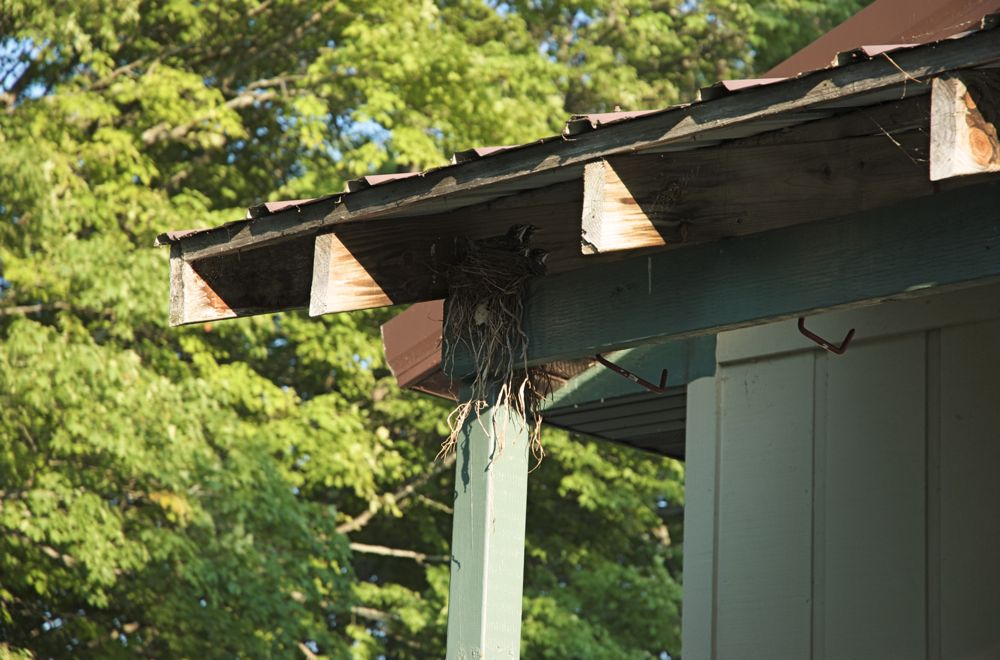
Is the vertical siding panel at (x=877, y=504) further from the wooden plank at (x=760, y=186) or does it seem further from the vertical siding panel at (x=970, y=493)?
the wooden plank at (x=760, y=186)

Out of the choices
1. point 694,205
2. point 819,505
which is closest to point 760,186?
point 694,205

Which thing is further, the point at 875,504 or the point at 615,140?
the point at 875,504

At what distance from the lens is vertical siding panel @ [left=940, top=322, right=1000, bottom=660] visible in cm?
332

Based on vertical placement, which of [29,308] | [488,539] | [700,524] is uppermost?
[29,308]

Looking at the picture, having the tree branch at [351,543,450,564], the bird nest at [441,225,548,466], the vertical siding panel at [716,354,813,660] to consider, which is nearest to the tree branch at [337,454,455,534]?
the tree branch at [351,543,450,564]

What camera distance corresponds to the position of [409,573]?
1545 centimetres

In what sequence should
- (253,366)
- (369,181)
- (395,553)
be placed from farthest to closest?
(253,366) → (395,553) → (369,181)

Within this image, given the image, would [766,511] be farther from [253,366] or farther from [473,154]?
[253,366]

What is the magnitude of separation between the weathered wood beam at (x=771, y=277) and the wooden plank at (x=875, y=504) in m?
1.03

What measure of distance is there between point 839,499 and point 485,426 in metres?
1.17

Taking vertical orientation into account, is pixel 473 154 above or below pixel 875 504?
above

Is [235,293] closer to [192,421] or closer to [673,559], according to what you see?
[192,421]

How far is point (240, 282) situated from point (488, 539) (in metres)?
0.94

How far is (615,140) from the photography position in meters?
2.53
